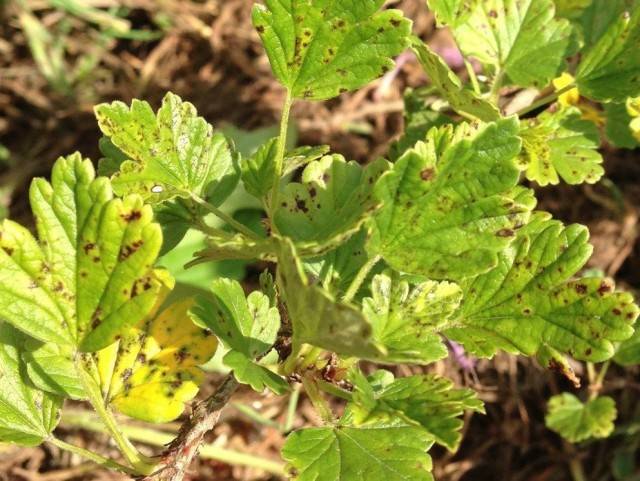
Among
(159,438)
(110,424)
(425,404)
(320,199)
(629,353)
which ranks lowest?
(159,438)

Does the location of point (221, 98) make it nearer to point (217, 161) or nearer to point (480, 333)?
point (217, 161)

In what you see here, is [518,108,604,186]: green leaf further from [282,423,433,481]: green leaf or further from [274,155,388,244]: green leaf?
[282,423,433,481]: green leaf

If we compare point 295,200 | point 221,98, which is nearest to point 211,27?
point 221,98

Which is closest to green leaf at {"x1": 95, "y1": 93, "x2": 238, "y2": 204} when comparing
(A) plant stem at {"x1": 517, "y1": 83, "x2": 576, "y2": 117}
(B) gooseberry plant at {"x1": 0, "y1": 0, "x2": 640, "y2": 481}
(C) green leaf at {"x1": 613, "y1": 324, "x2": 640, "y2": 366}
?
(B) gooseberry plant at {"x1": 0, "y1": 0, "x2": 640, "y2": 481}

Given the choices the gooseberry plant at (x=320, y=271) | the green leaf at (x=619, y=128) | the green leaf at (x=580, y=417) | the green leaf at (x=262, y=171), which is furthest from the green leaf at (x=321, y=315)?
the green leaf at (x=580, y=417)

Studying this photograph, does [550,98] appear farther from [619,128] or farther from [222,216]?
[222,216]

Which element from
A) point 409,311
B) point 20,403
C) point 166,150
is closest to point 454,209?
point 409,311
